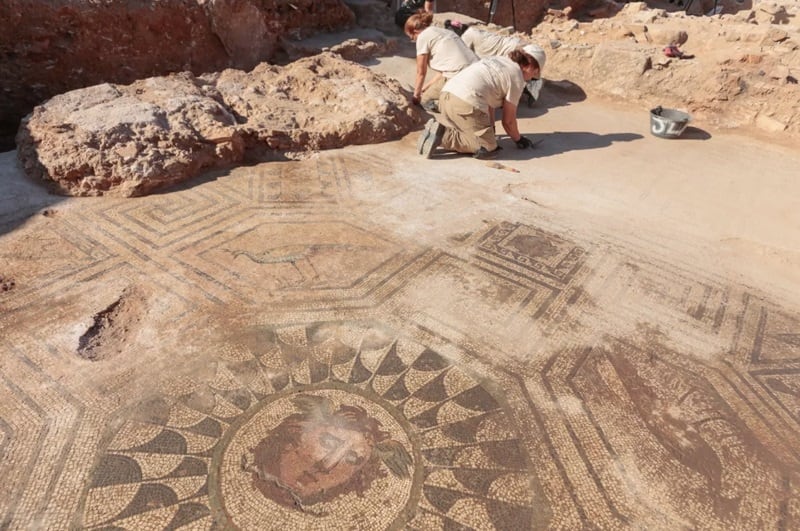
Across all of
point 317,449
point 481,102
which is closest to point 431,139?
point 481,102

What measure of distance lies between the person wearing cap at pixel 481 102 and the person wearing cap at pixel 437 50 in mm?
823

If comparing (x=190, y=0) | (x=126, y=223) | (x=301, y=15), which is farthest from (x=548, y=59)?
(x=126, y=223)

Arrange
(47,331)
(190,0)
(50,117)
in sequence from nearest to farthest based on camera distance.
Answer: (47,331) → (50,117) → (190,0)

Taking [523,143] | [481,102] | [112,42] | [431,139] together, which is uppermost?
[112,42]

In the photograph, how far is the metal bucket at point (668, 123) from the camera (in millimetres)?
4605

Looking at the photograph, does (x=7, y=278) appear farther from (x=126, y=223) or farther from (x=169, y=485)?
(x=169, y=485)

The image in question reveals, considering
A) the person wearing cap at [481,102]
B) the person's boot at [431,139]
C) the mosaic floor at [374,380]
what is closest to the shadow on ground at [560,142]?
the person wearing cap at [481,102]

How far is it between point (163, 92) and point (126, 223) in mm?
1626

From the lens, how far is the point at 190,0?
5.20 m

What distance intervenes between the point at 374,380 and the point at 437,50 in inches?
153

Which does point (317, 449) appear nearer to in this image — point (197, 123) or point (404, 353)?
point (404, 353)

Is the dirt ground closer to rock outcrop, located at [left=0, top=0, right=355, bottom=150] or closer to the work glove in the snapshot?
the work glove

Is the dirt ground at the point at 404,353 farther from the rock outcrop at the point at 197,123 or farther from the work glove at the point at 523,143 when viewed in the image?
the work glove at the point at 523,143

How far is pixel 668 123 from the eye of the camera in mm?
4617
